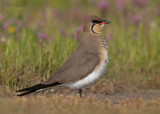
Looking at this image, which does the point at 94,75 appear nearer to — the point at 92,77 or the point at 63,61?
the point at 92,77

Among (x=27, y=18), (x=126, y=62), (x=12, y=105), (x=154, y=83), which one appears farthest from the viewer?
(x=27, y=18)

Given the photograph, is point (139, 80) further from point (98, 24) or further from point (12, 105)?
point (12, 105)

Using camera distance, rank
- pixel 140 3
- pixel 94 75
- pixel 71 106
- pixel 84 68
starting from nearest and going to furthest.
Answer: pixel 71 106 → pixel 94 75 → pixel 84 68 → pixel 140 3

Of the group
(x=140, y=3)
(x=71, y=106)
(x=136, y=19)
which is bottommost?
(x=71, y=106)

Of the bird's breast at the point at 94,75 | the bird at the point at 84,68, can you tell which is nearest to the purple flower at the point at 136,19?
the bird at the point at 84,68

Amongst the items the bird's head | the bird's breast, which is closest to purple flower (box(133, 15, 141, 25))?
the bird's head

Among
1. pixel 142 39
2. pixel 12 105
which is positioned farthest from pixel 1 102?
pixel 142 39

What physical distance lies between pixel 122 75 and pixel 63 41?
53.3 inches

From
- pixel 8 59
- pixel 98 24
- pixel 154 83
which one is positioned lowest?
pixel 154 83

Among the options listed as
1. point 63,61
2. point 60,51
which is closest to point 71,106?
point 63,61

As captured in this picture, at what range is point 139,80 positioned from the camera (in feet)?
24.5

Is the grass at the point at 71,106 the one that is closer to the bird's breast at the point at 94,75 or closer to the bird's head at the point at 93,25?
the bird's breast at the point at 94,75

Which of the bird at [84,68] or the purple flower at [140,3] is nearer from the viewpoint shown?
the bird at [84,68]

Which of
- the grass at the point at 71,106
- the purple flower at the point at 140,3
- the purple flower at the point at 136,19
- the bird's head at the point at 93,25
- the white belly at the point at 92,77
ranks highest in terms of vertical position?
the purple flower at the point at 140,3
